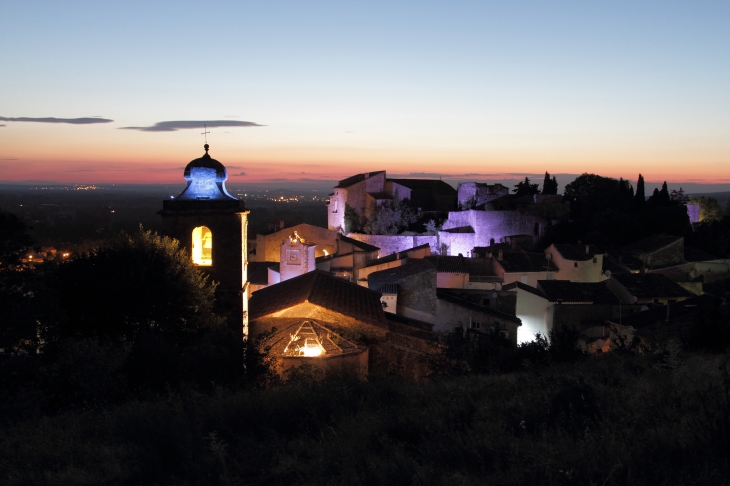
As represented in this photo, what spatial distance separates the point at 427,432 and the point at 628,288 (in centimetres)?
2353

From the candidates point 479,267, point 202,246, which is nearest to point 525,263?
point 479,267

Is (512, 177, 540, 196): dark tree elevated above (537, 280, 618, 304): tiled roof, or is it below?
above

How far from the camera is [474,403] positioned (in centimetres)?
643

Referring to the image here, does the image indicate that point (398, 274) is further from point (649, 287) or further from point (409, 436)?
point (409, 436)

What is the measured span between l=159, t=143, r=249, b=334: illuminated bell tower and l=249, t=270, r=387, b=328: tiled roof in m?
0.78

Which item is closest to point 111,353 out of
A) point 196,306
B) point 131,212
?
point 196,306

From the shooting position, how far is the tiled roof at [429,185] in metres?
58.0

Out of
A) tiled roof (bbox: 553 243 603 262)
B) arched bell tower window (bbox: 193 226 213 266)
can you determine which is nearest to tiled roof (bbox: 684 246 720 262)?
tiled roof (bbox: 553 243 603 262)

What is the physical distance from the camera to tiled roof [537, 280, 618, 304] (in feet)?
80.3


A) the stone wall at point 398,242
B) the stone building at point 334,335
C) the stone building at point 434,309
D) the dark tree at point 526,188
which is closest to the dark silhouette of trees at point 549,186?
the dark tree at point 526,188

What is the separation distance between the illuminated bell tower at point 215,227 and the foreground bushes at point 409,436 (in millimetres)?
5929

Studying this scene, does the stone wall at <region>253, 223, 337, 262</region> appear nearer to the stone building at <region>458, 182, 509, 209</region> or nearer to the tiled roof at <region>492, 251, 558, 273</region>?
the tiled roof at <region>492, 251, 558, 273</region>

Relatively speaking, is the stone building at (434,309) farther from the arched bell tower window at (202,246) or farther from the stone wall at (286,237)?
the stone wall at (286,237)

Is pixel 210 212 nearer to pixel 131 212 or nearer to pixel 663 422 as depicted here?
pixel 663 422
